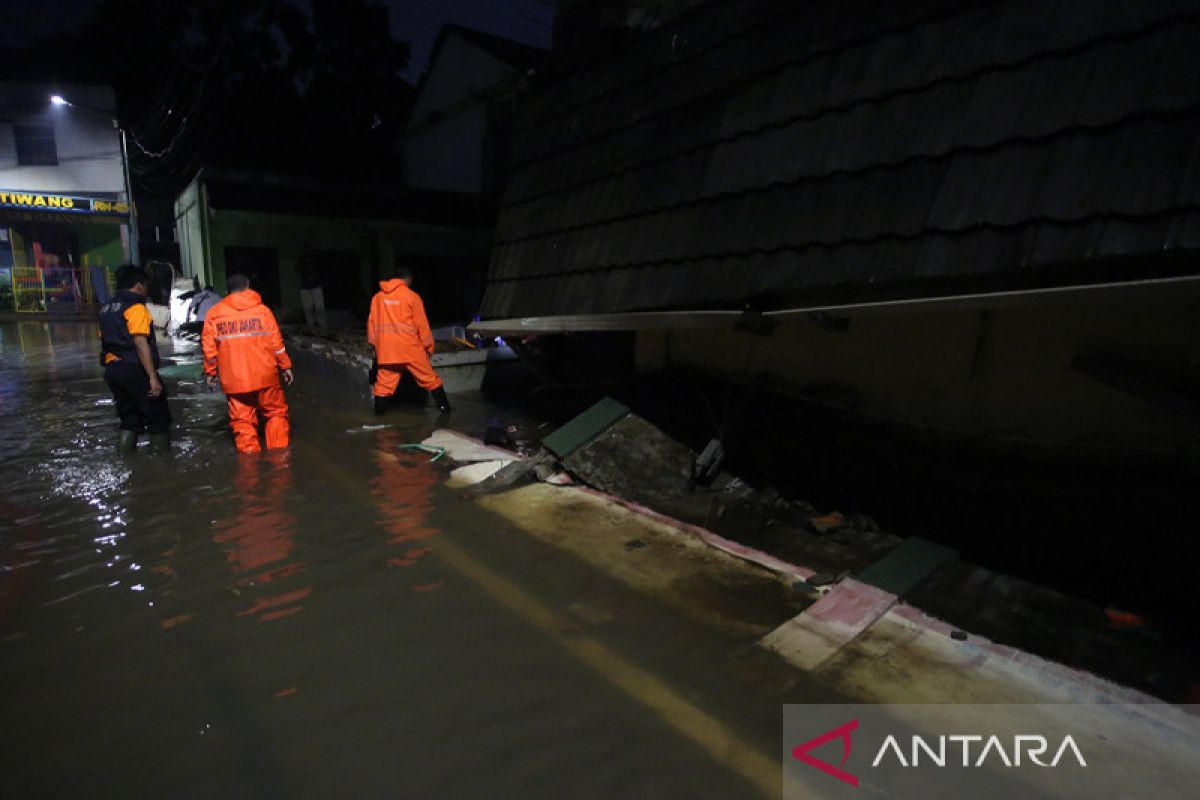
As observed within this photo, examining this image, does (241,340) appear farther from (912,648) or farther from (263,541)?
(912,648)

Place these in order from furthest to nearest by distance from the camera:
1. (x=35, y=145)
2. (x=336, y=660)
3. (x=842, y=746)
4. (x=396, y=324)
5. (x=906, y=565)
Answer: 1. (x=35, y=145)
2. (x=396, y=324)
3. (x=906, y=565)
4. (x=336, y=660)
5. (x=842, y=746)

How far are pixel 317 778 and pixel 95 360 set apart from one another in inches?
561

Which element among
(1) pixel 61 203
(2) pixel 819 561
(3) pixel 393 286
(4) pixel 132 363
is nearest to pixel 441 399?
(3) pixel 393 286

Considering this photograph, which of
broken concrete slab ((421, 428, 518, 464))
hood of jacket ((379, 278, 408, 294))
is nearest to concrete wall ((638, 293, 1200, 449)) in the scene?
broken concrete slab ((421, 428, 518, 464))

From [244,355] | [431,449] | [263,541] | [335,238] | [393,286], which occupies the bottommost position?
[263,541]

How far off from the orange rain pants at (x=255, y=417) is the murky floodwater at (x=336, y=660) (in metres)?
1.17

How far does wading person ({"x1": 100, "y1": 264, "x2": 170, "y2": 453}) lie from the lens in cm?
587

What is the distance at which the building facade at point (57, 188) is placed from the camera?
2500 cm

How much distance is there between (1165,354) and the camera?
141 inches

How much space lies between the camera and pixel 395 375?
309 inches

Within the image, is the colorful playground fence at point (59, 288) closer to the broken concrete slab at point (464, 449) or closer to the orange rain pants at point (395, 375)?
the orange rain pants at point (395, 375)

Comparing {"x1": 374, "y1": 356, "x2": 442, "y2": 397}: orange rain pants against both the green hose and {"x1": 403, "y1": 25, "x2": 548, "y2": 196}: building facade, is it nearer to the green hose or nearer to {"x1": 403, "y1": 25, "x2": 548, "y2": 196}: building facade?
the green hose

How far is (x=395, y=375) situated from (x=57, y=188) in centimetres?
2896

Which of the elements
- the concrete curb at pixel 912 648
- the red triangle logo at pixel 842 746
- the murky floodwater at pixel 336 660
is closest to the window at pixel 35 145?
the murky floodwater at pixel 336 660
